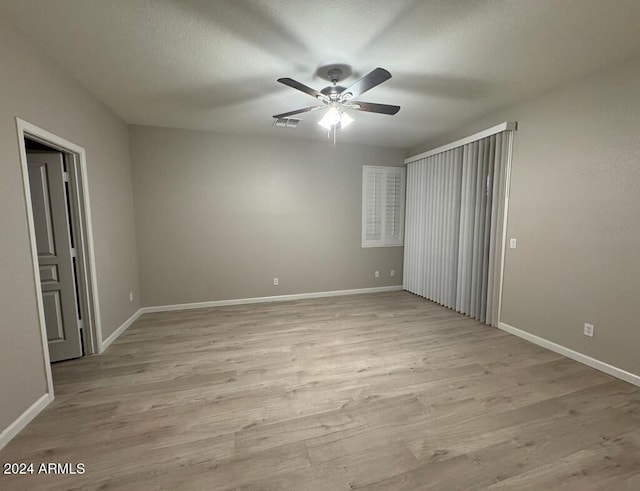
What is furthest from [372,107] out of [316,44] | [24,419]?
[24,419]

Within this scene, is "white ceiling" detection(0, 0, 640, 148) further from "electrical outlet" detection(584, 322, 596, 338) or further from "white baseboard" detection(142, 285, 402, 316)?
"white baseboard" detection(142, 285, 402, 316)

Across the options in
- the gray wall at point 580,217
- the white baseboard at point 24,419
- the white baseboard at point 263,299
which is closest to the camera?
the white baseboard at point 24,419

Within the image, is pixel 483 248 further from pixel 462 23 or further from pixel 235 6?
pixel 235 6

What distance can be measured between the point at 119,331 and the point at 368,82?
386 centimetres

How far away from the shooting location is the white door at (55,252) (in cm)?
250

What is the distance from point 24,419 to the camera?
184 centimetres

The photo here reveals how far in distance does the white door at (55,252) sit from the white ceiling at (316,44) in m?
0.94

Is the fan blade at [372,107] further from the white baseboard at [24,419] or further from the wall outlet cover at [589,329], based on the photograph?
the white baseboard at [24,419]

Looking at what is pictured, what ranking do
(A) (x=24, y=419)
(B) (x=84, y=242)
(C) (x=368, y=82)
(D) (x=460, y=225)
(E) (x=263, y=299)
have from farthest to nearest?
(E) (x=263, y=299) < (D) (x=460, y=225) < (B) (x=84, y=242) < (C) (x=368, y=82) < (A) (x=24, y=419)

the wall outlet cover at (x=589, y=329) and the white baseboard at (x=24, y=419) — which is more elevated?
the wall outlet cover at (x=589, y=329)

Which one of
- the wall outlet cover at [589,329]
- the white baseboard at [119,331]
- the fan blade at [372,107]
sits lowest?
the white baseboard at [119,331]

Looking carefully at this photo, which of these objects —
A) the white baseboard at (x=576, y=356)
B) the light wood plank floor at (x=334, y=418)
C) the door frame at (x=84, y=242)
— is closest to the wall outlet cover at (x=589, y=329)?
the white baseboard at (x=576, y=356)

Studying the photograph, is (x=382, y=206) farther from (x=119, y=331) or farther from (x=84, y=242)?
(x=119, y=331)

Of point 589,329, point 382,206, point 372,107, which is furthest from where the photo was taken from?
point 382,206
